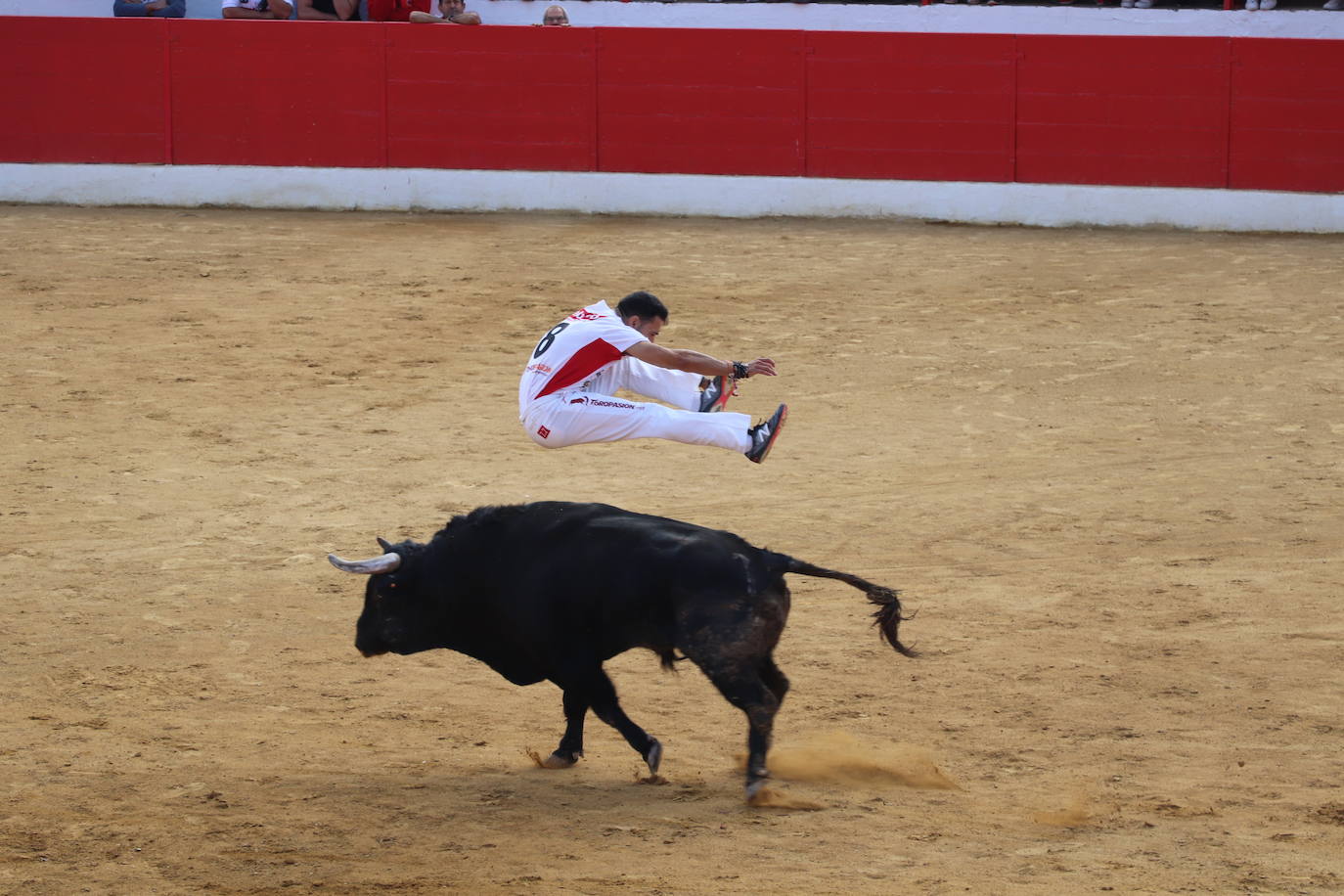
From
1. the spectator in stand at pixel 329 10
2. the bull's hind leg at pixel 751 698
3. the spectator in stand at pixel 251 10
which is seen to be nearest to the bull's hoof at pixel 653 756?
the bull's hind leg at pixel 751 698

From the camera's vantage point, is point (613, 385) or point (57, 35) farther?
point (57, 35)

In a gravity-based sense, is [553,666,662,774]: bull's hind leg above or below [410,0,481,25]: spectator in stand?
below

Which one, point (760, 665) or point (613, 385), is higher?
point (613, 385)

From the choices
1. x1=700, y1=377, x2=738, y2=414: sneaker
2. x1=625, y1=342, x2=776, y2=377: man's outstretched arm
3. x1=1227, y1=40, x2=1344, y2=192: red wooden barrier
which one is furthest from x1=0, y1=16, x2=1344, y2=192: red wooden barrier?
x1=625, y1=342, x2=776, y2=377: man's outstretched arm

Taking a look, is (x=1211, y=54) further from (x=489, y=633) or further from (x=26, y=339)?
(x=489, y=633)

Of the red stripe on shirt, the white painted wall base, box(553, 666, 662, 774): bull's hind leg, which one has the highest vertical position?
the white painted wall base

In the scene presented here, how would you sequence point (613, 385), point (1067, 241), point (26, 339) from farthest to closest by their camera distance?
point (1067, 241) < point (26, 339) < point (613, 385)

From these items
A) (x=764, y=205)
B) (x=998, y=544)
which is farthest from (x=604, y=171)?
(x=998, y=544)

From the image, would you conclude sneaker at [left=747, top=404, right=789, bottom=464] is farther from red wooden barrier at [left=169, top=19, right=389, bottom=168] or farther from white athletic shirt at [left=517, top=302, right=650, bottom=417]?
red wooden barrier at [left=169, top=19, right=389, bottom=168]

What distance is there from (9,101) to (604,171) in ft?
18.5

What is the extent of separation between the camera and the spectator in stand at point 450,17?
1588 cm

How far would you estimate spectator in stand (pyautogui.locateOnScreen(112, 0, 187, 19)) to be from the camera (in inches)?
634

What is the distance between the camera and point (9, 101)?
15.7 m

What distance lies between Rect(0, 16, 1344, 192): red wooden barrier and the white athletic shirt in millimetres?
9137
